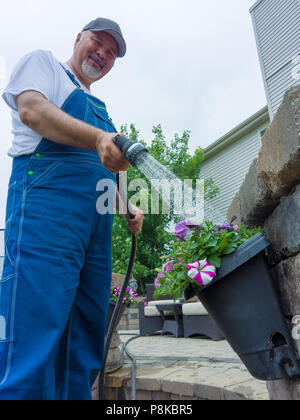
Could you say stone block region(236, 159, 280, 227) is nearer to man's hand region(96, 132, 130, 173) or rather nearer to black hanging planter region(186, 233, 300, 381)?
black hanging planter region(186, 233, 300, 381)

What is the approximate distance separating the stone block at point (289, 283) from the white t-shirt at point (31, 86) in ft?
3.27

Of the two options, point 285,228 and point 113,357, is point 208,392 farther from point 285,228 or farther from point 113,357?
point 285,228

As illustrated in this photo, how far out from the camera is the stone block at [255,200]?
1332 millimetres

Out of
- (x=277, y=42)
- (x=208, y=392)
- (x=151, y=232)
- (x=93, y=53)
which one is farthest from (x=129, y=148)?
(x=151, y=232)

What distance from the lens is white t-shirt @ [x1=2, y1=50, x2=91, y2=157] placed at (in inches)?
48.4

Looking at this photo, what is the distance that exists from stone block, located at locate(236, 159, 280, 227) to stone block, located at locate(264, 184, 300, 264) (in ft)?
0.14

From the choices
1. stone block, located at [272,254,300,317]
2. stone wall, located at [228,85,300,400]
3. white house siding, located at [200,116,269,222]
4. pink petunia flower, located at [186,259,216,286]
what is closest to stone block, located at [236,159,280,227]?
stone wall, located at [228,85,300,400]

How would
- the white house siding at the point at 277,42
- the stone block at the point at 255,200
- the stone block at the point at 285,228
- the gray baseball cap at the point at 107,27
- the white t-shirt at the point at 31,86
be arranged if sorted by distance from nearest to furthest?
1. the stone block at the point at 285,228
2. the white t-shirt at the point at 31,86
3. the stone block at the point at 255,200
4. the gray baseball cap at the point at 107,27
5. the white house siding at the point at 277,42

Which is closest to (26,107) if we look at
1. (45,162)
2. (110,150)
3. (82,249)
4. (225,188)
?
(45,162)

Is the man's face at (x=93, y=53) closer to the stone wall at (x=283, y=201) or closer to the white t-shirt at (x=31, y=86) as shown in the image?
the white t-shirt at (x=31, y=86)

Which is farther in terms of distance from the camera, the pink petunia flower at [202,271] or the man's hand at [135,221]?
the man's hand at [135,221]

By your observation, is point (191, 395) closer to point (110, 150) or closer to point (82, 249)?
point (82, 249)

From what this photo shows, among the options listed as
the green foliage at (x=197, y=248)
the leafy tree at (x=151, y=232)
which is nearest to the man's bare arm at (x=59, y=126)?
the green foliage at (x=197, y=248)

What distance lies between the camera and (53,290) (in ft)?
3.43
